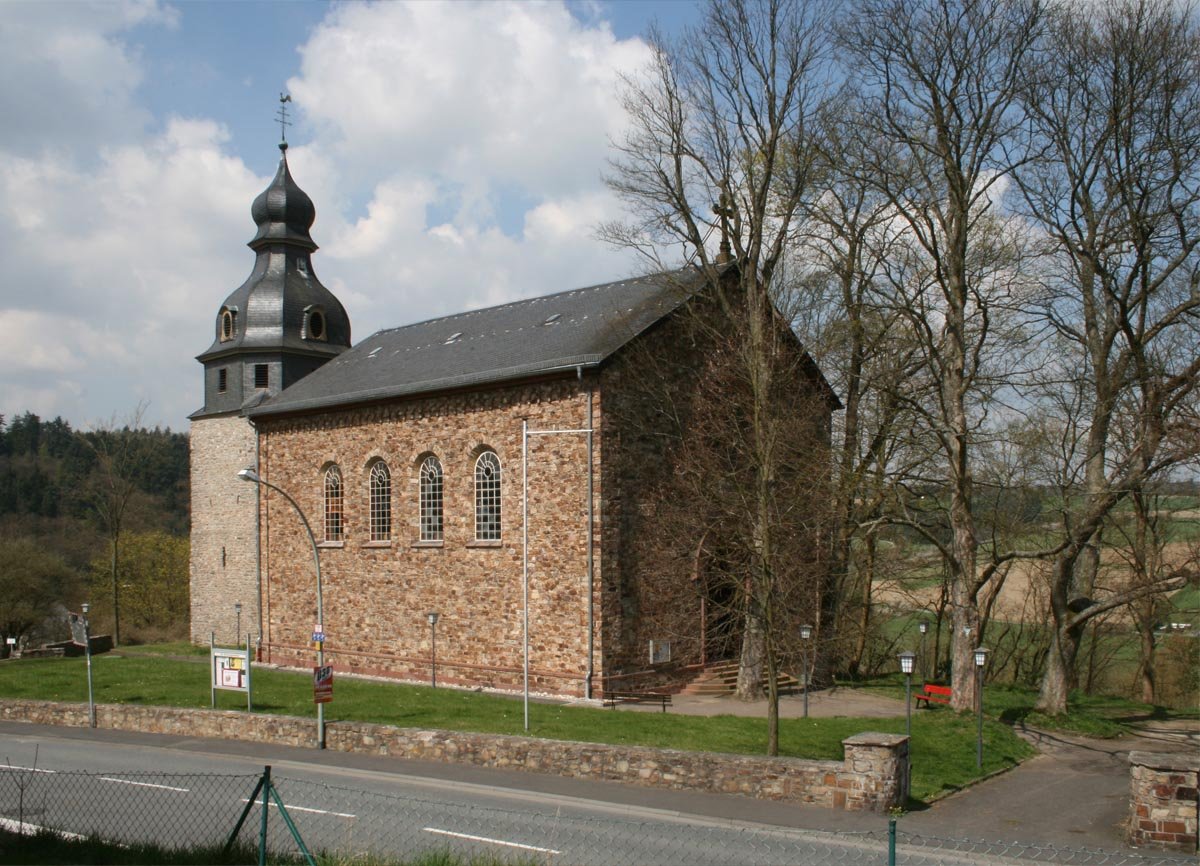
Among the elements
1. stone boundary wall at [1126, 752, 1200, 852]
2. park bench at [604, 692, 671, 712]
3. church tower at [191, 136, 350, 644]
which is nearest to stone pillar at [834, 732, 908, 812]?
stone boundary wall at [1126, 752, 1200, 852]

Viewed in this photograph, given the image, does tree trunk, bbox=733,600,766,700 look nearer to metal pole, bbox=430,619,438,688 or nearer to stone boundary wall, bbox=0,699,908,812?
metal pole, bbox=430,619,438,688

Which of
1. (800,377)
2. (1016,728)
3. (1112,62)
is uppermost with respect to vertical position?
(1112,62)

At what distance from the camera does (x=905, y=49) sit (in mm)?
20625

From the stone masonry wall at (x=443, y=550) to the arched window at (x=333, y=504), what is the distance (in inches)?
8.8

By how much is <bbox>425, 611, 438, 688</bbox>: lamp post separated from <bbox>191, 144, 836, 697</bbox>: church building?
8cm

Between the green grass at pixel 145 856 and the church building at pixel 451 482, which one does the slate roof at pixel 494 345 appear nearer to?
the church building at pixel 451 482

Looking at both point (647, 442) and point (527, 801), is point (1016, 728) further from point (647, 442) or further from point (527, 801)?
point (527, 801)

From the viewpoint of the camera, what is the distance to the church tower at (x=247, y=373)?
1329 inches

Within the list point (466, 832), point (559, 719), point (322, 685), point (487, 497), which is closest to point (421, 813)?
point (466, 832)

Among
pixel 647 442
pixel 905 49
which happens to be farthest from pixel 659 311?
pixel 905 49

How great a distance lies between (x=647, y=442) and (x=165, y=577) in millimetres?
40926

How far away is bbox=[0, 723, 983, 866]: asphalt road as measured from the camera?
1056cm

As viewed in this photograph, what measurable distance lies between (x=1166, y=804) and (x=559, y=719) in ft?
36.6

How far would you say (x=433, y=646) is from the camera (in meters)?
26.3
